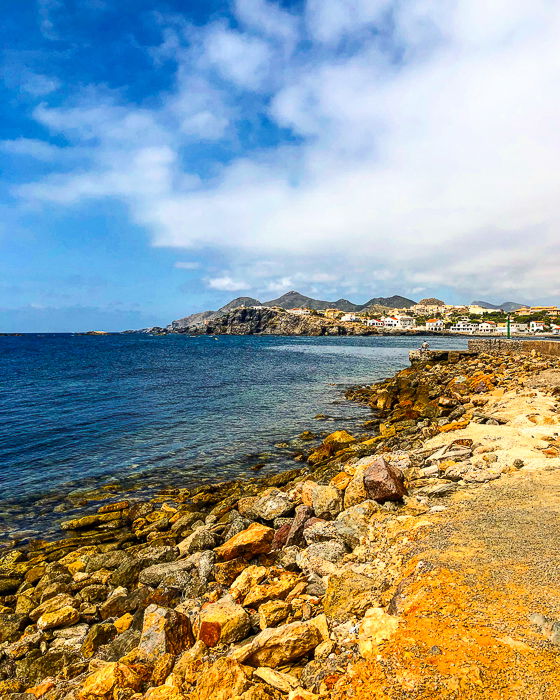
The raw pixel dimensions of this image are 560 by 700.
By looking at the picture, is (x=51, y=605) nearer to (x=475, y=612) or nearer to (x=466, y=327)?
(x=475, y=612)

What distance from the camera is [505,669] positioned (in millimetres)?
3584

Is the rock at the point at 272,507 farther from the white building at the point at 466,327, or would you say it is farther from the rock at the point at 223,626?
the white building at the point at 466,327

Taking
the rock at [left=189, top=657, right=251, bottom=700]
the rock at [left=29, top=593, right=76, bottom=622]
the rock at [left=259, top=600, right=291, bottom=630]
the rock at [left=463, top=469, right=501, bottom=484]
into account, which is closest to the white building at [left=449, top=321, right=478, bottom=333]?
the rock at [left=463, top=469, right=501, bottom=484]

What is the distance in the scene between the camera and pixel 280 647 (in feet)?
14.7

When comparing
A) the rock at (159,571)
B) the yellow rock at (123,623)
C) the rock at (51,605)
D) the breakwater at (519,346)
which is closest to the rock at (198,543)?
the rock at (159,571)

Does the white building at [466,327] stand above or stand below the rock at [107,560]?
above

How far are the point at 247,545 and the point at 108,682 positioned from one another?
328 cm

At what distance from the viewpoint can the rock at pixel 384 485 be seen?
825 cm

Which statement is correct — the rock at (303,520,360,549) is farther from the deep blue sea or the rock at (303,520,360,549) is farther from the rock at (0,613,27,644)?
the deep blue sea

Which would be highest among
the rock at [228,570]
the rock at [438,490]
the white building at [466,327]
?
the white building at [466,327]

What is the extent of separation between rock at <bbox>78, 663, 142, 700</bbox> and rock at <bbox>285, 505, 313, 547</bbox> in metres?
3.39

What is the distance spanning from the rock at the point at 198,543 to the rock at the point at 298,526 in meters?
1.95

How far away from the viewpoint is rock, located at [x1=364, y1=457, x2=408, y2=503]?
8250 millimetres

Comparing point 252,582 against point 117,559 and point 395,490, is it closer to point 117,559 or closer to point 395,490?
point 395,490
